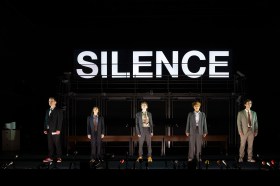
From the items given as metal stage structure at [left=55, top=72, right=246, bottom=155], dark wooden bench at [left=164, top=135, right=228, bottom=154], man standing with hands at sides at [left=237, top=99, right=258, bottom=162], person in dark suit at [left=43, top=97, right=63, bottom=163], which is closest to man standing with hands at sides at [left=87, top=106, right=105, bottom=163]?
person in dark suit at [left=43, top=97, right=63, bottom=163]

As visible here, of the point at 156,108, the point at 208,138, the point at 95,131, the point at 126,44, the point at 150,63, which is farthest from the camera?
the point at 126,44

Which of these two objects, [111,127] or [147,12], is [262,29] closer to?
[147,12]

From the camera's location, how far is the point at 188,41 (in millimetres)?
18266

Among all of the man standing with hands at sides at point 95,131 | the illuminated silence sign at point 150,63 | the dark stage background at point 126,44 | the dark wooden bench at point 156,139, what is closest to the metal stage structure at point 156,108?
the dark stage background at point 126,44

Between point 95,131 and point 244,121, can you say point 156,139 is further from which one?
point 244,121

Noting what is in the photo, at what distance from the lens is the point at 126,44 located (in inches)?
726

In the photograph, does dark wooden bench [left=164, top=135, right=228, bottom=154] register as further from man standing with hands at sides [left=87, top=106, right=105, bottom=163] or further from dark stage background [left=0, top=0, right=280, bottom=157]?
man standing with hands at sides [left=87, top=106, right=105, bottom=163]

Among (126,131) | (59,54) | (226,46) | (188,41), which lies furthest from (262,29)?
(59,54)

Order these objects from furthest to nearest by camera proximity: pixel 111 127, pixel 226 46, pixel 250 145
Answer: pixel 226 46 → pixel 111 127 → pixel 250 145

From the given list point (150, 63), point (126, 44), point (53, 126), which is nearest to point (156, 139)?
point (150, 63)

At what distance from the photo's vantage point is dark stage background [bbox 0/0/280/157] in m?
17.1

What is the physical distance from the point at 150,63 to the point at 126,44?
1.34 metres

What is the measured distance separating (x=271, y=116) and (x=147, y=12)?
5.89m

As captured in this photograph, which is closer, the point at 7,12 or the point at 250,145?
the point at 250,145
